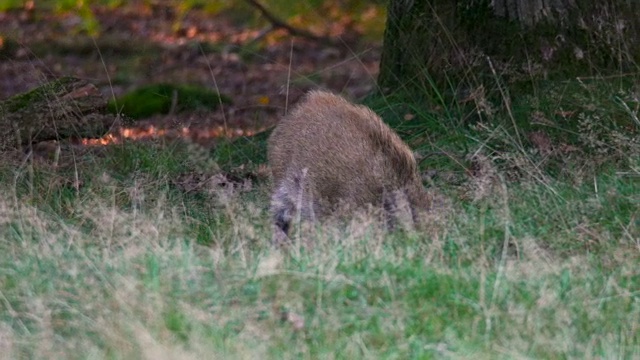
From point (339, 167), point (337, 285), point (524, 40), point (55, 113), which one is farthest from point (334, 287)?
point (524, 40)

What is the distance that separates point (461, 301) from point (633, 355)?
28.7 inches

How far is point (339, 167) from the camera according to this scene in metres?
6.05

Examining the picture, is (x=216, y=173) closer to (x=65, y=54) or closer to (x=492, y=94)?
(x=492, y=94)

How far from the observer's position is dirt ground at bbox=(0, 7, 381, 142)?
43.5 ft

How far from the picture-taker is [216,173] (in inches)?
290

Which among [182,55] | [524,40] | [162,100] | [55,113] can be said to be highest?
[524,40]

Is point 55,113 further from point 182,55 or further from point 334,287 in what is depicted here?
point 182,55

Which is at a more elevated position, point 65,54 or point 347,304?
point 347,304

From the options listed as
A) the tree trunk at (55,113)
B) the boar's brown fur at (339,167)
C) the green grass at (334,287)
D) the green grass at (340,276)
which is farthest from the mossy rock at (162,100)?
the green grass at (334,287)

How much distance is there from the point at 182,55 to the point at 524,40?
8.58m

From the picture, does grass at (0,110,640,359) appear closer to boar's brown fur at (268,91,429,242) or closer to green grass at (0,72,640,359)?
green grass at (0,72,640,359)

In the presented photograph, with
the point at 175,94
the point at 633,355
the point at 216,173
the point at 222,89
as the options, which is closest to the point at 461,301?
the point at 633,355

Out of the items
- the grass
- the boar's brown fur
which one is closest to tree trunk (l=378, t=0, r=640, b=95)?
the boar's brown fur

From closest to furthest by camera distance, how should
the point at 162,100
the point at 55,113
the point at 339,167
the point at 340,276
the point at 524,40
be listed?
the point at 340,276, the point at 339,167, the point at 55,113, the point at 524,40, the point at 162,100
